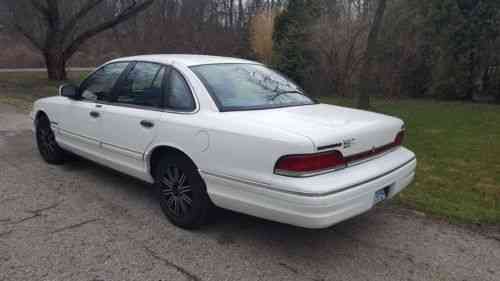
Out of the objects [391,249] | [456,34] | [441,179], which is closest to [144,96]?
[391,249]

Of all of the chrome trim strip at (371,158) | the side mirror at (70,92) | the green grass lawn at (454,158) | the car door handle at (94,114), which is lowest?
the green grass lawn at (454,158)

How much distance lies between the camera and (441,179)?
5.45 m

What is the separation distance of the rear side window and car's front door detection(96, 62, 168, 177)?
0.10 metres

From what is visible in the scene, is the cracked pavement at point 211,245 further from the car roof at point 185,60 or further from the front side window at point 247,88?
the car roof at point 185,60

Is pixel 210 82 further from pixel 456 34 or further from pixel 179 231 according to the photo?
pixel 456 34

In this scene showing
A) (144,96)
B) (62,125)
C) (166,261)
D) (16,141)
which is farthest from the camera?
(16,141)

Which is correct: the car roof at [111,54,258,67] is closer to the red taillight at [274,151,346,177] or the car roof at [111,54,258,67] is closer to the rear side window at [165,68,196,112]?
the rear side window at [165,68,196,112]

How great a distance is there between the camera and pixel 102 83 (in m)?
4.88

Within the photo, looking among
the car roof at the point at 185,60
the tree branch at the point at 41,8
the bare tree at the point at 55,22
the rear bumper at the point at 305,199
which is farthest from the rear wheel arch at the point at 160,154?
the tree branch at the point at 41,8

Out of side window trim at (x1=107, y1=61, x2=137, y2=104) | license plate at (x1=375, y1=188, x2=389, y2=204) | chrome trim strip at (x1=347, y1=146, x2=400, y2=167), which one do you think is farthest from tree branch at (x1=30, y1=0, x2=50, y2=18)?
license plate at (x1=375, y1=188, x2=389, y2=204)

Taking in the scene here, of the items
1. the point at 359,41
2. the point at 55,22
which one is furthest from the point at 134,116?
the point at 55,22

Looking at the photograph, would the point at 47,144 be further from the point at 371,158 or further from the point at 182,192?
the point at 371,158

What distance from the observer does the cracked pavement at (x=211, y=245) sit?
124 inches

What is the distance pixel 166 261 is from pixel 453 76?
14.0m
